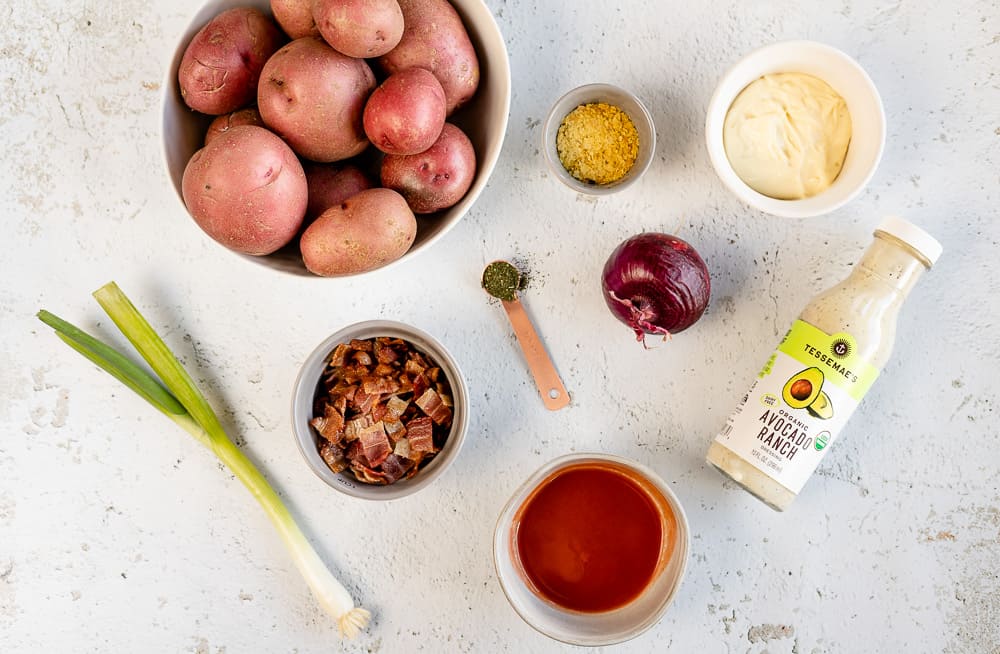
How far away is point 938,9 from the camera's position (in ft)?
3.81

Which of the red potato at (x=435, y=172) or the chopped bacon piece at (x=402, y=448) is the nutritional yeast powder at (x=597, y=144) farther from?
the chopped bacon piece at (x=402, y=448)

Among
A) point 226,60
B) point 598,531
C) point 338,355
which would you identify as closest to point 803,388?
point 598,531

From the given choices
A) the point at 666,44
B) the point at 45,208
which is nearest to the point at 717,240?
the point at 666,44

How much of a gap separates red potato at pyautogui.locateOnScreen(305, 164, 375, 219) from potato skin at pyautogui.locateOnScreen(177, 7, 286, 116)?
13 centimetres

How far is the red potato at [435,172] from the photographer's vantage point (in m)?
0.98

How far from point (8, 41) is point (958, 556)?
1.73 m

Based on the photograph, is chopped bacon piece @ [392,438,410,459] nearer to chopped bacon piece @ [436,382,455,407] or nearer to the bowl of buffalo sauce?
chopped bacon piece @ [436,382,455,407]

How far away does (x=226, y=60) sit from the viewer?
37.2 inches

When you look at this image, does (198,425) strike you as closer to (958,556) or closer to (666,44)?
(666,44)

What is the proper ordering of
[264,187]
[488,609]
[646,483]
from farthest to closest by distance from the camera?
1. [488,609]
2. [646,483]
3. [264,187]

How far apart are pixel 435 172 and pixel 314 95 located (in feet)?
0.58

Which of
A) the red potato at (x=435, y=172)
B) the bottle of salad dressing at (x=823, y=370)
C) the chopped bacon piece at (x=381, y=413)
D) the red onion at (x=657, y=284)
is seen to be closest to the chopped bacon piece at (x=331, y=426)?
the chopped bacon piece at (x=381, y=413)

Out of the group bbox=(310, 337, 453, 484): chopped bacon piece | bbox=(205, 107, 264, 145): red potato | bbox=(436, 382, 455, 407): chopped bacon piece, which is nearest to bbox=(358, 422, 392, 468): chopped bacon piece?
bbox=(310, 337, 453, 484): chopped bacon piece

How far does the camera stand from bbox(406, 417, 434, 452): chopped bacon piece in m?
1.10
